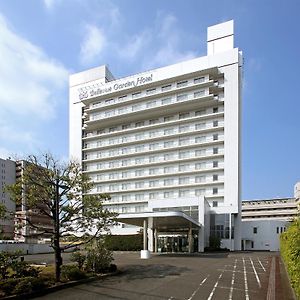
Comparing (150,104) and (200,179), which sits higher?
(150,104)

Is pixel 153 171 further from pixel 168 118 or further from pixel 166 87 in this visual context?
pixel 166 87

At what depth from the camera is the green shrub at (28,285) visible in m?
11.6

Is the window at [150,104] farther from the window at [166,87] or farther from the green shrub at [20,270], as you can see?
the green shrub at [20,270]

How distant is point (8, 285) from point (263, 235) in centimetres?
5643

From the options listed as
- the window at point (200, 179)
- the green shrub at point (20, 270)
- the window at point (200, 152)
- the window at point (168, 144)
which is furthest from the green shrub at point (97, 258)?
the window at point (168, 144)

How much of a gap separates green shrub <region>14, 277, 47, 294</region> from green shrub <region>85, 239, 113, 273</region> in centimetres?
495

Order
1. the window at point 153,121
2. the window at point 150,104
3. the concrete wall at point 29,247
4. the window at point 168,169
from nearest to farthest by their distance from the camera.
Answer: the concrete wall at point 29,247, the window at point 168,169, the window at point 150,104, the window at point 153,121

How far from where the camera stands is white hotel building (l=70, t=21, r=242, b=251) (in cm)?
5478

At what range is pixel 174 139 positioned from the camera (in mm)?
64562

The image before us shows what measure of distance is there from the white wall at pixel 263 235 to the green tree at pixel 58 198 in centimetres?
4925

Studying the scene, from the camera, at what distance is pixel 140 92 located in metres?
67.7

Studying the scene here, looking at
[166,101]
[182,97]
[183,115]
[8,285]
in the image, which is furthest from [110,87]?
[8,285]

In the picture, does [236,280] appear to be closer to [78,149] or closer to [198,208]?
[198,208]

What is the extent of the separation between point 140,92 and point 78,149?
1883 cm
